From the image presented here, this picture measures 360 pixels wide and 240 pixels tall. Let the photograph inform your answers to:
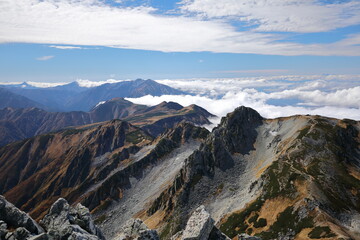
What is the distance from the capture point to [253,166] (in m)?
142

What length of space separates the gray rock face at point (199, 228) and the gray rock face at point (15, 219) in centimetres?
2200

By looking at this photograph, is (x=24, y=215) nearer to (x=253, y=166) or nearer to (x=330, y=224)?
(x=330, y=224)

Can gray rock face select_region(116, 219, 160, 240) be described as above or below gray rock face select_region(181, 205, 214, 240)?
below

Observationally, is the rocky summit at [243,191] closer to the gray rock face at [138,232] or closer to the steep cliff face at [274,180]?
the gray rock face at [138,232]

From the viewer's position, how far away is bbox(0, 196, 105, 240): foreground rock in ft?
103

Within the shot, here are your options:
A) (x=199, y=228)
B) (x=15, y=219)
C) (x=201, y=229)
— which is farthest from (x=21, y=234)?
(x=201, y=229)

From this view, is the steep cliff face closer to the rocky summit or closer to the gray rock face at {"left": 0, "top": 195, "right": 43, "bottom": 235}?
the rocky summit

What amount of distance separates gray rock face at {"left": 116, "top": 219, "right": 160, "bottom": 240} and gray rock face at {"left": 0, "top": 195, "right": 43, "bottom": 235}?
1269 cm

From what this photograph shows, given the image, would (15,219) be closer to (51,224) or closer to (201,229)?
(51,224)

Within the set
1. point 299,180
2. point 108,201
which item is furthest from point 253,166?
point 108,201

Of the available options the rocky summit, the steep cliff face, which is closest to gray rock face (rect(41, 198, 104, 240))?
the rocky summit

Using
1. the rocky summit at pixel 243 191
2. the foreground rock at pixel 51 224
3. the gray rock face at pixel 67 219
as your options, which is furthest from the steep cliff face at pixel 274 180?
the foreground rock at pixel 51 224

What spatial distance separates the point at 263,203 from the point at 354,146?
69.1m

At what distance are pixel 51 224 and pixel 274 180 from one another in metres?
90.8
